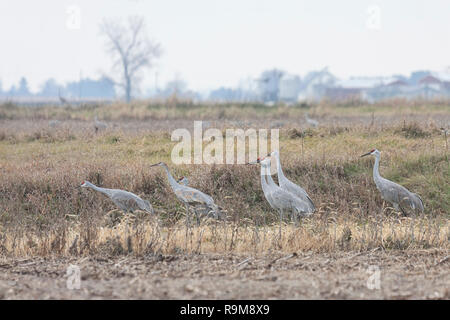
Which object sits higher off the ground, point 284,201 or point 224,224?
point 284,201

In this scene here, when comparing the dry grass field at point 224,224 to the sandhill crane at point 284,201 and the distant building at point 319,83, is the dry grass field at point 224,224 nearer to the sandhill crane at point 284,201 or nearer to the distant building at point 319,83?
the sandhill crane at point 284,201

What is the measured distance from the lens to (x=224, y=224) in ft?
31.3

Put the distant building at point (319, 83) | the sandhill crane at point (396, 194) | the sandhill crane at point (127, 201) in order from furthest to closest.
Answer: the distant building at point (319, 83), the sandhill crane at point (396, 194), the sandhill crane at point (127, 201)

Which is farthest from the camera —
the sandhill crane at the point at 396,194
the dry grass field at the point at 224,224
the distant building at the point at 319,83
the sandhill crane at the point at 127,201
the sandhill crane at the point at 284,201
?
the distant building at the point at 319,83

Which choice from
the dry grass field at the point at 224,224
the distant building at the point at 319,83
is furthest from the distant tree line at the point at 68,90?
the dry grass field at the point at 224,224

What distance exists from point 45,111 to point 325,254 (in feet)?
72.1

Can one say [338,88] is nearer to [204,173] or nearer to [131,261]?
[204,173]

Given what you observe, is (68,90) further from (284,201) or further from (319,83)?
(284,201)

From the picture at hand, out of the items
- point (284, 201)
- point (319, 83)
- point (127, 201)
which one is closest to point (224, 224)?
point (284, 201)

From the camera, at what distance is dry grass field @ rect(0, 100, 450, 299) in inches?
275

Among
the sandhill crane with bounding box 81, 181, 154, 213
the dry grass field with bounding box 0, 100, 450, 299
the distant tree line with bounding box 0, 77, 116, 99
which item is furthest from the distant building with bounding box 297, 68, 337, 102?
the sandhill crane with bounding box 81, 181, 154, 213

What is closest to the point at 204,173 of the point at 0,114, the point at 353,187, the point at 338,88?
the point at 353,187

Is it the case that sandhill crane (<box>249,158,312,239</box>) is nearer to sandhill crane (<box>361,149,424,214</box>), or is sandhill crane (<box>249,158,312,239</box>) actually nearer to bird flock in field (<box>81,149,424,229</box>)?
bird flock in field (<box>81,149,424,229</box>)

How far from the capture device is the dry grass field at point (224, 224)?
22.9 feet
